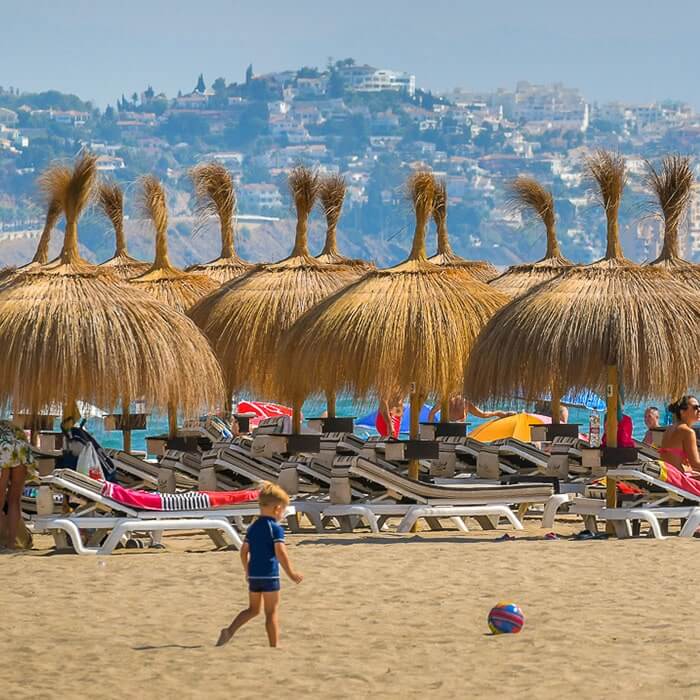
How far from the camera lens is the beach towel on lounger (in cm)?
924

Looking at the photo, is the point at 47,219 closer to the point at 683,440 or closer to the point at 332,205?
the point at 332,205

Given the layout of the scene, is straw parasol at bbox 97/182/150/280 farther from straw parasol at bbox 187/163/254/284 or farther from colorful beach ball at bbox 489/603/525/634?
colorful beach ball at bbox 489/603/525/634

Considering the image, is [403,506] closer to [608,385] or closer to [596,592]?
[608,385]

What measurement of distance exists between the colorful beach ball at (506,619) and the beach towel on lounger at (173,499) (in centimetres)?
286

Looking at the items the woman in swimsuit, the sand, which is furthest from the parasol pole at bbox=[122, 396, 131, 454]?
the woman in swimsuit

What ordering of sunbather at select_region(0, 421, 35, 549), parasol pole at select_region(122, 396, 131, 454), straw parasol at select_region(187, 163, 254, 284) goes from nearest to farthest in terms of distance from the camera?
sunbather at select_region(0, 421, 35, 549) < parasol pole at select_region(122, 396, 131, 454) < straw parasol at select_region(187, 163, 254, 284)

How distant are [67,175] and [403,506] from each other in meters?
2.94

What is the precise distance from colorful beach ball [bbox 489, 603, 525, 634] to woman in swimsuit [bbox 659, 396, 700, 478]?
127 inches

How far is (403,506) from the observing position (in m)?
10.0

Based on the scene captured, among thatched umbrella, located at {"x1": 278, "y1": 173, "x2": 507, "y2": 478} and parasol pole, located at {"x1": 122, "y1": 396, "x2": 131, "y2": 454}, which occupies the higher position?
thatched umbrella, located at {"x1": 278, "y1": 173, "x2": 507, "y2": 478}

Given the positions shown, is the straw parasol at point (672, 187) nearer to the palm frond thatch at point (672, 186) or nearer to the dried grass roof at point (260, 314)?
the palm frond thatch at point (672, 186)

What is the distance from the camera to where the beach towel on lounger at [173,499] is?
9.24m

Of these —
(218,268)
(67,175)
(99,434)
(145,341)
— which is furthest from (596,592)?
(99,434)

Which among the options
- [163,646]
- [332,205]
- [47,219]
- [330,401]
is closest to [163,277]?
[332,205]
